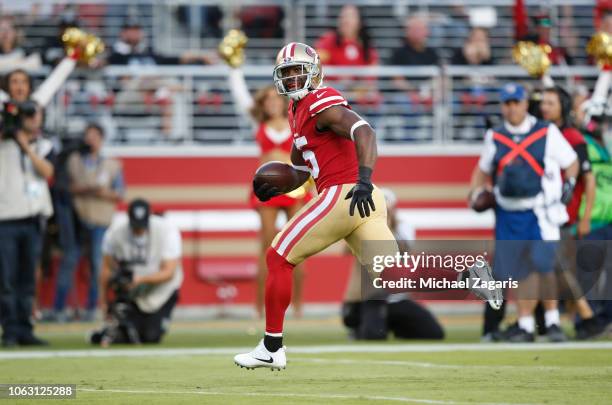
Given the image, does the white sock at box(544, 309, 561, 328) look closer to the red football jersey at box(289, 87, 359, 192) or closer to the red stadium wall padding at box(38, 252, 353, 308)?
the red football jersey at box(289, 87, 359, 192)

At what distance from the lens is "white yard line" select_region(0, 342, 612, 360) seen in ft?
36.8

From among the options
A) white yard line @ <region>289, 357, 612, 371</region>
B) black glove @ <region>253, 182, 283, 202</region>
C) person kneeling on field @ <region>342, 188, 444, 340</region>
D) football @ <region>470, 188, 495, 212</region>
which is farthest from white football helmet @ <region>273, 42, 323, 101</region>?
person kneeling on field @ <region>342, 188, 444, 340</region>

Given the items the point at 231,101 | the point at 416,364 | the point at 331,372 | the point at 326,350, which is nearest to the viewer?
the point at 331,372

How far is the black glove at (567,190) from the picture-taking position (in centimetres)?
1228

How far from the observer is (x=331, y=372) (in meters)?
9.41

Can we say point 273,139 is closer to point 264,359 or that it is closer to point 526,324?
point 526,324

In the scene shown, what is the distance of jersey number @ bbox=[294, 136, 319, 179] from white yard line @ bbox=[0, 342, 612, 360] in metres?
2.53

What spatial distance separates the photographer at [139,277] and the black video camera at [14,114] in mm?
1300

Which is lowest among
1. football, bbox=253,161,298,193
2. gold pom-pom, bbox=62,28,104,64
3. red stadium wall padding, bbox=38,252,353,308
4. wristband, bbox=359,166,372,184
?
red stadium wall padding, bbox=38,252,353,308

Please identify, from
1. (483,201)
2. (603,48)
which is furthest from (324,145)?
(603,48)

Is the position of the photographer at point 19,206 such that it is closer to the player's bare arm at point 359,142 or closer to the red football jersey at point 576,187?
the player's bare arm at point 359,142

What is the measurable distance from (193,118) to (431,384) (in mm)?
9193

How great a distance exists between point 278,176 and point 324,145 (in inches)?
17.2

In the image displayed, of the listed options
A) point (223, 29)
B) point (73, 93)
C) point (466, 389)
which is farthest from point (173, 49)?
point (466, 389)
